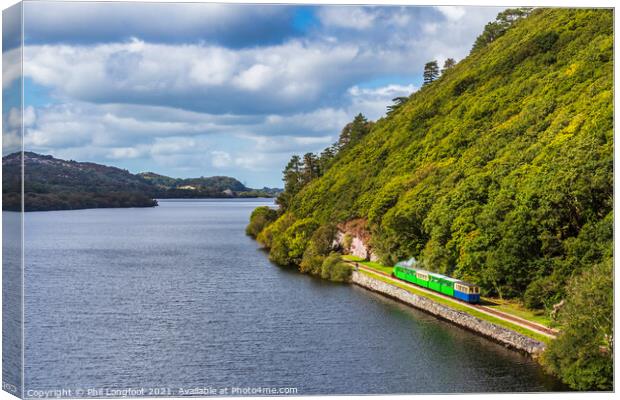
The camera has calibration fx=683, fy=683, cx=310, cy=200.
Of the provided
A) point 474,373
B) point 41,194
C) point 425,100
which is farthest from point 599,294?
point 41,194

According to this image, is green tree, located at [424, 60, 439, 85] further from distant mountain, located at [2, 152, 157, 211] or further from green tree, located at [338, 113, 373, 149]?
distant mountain, located at [2, 152, 157, 211]

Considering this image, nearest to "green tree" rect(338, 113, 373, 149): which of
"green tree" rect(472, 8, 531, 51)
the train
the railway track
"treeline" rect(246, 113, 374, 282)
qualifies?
"treeline" rect(246, 113, 374, 282)

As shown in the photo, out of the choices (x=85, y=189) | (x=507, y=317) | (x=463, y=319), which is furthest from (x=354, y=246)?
(x=85, y=189)

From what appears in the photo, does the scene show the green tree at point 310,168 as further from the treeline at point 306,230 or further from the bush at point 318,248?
the bush at point 318,248

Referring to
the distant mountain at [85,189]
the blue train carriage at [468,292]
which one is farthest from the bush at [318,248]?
the blue train carriage at [468,292]

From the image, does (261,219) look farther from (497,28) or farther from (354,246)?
(497,28)

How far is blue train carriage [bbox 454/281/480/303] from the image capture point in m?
41.3

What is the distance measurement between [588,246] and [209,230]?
260 feet

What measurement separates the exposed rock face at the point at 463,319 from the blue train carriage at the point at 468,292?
4.26ft

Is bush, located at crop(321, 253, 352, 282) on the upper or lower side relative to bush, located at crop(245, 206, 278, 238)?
lower

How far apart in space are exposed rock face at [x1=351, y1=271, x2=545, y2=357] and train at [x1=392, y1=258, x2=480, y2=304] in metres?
1.34

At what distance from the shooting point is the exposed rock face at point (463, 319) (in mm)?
33419

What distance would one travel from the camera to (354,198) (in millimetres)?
72625

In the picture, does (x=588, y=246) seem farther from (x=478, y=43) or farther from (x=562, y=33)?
(x=478, y=43)
